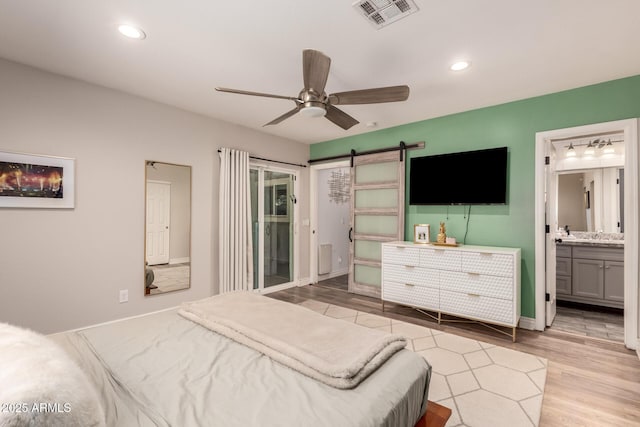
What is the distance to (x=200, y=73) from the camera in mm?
2721

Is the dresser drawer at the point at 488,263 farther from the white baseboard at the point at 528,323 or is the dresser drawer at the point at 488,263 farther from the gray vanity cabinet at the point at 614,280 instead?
the gray vanity cabinet at the point at 614,280

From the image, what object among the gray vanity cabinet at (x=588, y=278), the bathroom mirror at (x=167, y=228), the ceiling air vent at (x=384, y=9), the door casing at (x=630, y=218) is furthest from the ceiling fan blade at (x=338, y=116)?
the gray vanity cabinet at (x=588, y=278)

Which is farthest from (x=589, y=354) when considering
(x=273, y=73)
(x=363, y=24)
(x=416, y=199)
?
(x=273, y=73)

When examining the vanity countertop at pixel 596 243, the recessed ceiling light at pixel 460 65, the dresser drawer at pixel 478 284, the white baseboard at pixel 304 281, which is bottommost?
the white baseboard at pixel 304 281

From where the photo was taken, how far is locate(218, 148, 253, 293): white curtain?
399cm

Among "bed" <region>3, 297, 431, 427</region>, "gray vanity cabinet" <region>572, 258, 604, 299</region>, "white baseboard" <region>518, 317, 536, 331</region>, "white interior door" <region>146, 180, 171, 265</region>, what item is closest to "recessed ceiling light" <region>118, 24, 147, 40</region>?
"white interior door" <region>146, 180, 171, 265</region>

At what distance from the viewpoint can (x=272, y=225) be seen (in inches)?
193

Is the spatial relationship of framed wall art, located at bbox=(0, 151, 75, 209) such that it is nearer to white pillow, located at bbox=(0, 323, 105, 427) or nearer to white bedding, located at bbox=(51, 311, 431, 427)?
white bedding, located at bbox=(51, 311, 431, 427)

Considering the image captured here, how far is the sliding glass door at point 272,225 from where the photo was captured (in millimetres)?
4637

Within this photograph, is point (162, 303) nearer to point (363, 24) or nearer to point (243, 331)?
point (243, 331)

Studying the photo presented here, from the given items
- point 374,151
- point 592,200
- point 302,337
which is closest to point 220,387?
point 302,337

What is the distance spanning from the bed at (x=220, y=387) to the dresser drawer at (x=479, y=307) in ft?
6.65

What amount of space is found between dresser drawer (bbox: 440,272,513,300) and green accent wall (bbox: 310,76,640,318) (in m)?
0.52

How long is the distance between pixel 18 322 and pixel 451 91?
185 inches
